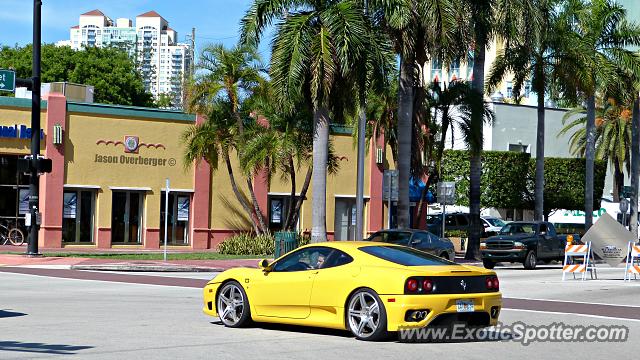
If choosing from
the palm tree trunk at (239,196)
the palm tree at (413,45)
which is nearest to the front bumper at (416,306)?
the palm tree at (413,45)

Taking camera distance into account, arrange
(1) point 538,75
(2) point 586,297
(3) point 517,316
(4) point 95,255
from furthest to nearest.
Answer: (1) point 538,75 → (4) point 95,255 → (2) point 586,297 → (3) point 517,316

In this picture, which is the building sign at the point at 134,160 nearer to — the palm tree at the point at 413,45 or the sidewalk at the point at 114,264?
the sidewalk at the point at 114,264

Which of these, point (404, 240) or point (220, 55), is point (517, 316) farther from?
point (220, 55)

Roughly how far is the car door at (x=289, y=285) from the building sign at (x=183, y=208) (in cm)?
3052

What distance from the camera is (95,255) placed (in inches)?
1423

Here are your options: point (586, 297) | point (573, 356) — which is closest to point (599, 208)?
point (586, 297)

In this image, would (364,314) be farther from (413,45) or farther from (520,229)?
(520,229)

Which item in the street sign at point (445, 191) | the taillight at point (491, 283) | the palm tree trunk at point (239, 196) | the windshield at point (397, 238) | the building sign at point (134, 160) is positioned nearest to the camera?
the taillight at point (491, 283)

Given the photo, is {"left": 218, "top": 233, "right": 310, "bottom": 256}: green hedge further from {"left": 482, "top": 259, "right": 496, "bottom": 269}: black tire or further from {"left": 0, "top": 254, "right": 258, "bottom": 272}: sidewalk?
{"left": 482, "top": 259, "right": 496, "bottom": 269}: black tire

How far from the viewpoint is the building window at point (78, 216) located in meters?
40.9

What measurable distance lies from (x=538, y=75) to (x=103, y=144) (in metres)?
20.2

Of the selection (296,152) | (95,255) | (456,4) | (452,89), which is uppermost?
(456,4)

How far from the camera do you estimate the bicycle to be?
132 ft

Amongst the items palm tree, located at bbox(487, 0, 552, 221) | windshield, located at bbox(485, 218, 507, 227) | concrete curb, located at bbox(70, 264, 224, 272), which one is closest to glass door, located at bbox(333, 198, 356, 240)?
palm tree, located at bbox(487, 0, 552, 221)
